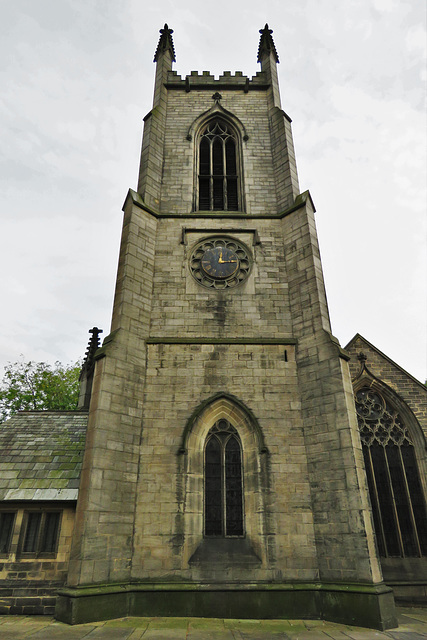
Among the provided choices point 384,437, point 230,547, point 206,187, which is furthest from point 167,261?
point 384,437

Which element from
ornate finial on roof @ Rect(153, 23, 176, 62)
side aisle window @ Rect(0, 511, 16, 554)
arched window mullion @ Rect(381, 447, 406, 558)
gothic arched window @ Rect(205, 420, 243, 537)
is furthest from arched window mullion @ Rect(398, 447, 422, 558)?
ornate finial on roof @ Rect(153, 23, 176, 62)

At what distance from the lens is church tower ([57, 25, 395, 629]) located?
27.5 ft

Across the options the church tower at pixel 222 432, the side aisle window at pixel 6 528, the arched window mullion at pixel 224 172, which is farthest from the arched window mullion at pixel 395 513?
the side aisle window at pixel 6 528

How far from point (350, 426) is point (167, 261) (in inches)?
278

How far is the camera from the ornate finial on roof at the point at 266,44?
1900 centimetres

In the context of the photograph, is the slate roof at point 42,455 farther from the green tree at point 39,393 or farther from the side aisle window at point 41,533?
the green tree at point 39,393

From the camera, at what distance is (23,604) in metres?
8.55

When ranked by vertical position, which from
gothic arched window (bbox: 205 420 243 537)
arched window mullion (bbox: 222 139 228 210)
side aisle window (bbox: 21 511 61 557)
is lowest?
side aisle window (bbox: 21 511 61 557)

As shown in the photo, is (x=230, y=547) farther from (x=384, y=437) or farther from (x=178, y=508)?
(x=384, y=437)

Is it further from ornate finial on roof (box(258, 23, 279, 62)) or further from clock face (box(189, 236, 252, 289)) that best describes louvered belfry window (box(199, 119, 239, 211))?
ornate finial on roof (box(258, 23, 279, 62))

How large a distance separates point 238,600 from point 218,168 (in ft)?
45.1

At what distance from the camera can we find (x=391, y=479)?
12.7 metres

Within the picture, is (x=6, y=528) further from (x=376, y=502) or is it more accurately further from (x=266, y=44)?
(x=266, y=44)

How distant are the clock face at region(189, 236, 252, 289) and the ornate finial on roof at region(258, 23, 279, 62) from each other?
37.8 feet
